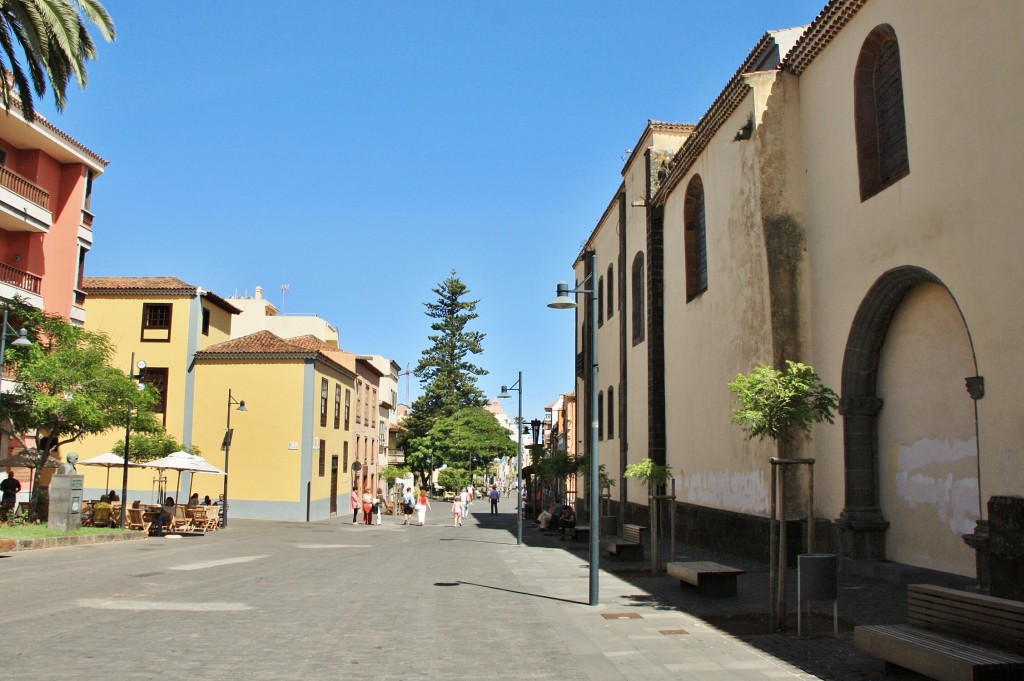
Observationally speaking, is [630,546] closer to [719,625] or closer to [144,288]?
[719,625]

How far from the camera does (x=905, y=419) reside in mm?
13375

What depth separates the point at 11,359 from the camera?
23344 mm

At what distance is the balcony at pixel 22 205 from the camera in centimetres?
2606

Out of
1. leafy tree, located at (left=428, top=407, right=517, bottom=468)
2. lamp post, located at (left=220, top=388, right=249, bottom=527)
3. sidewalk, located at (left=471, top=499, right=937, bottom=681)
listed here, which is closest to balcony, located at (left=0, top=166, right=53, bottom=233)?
lamp post, located at (left=220, top=388, right=249, bottom=527)

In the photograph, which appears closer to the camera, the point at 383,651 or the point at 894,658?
the point at 894,658

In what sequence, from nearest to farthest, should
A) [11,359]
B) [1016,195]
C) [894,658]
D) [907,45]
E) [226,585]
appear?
[894,658] < [1016,195] < [907,45] < [226,585] < [11,359]

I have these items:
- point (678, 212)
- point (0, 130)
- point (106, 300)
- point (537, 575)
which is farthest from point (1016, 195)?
point (106, 300)

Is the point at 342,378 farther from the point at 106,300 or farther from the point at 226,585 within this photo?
the point at 226,585

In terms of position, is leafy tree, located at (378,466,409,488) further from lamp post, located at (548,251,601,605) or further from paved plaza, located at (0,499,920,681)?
lamp post, located at (548,251,601,605)

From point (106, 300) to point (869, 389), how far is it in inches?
1452

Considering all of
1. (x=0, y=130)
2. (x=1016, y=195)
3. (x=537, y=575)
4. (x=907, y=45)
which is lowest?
(x=537, y=575)

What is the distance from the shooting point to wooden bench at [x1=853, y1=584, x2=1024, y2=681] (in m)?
5.83

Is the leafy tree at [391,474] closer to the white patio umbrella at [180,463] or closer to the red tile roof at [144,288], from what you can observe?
the red tile roof at [144,288]

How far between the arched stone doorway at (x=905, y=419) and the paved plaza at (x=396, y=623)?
4.12ft
